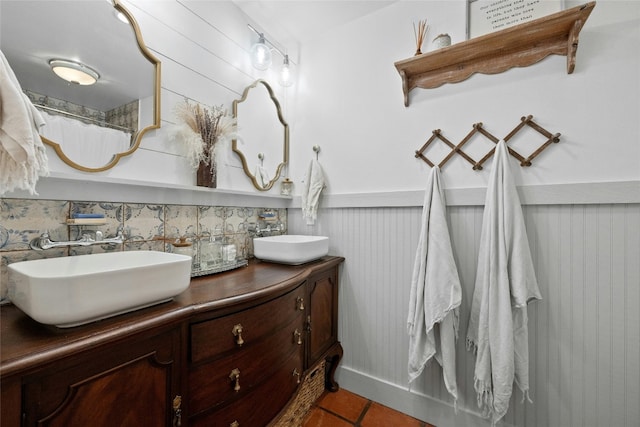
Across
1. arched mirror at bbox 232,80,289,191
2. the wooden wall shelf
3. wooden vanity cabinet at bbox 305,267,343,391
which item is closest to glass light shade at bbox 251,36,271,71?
arched mirror at bbox 232,80,289,191

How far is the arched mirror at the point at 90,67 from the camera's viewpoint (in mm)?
880

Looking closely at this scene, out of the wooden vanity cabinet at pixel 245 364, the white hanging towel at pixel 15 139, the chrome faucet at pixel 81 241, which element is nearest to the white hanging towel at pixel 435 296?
the wooden vanity cabinet at pixel 245 364

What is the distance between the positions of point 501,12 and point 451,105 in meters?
0.47

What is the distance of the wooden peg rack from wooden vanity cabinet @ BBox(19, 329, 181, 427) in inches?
57.8

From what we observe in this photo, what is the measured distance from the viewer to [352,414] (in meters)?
1.51

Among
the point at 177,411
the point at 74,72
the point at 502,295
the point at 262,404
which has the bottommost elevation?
the point at 262,404

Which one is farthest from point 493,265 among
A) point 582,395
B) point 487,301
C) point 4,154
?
point 4,154

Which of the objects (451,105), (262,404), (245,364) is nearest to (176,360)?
(245,364)

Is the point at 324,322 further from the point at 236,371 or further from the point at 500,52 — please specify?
the point at 500,52

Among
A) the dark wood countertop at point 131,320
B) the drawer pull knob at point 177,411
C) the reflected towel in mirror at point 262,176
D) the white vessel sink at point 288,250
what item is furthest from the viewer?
the reflected towel in mirror at point 262,176

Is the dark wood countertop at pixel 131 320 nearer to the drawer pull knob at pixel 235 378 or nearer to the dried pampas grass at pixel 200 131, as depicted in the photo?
the drawer pull knob at pixel 235 378

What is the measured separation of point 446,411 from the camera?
55.6 inches

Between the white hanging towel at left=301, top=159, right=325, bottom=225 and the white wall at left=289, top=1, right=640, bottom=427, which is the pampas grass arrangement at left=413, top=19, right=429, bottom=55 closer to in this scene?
the white wall at left=289, top=1, right=640, bottom=427

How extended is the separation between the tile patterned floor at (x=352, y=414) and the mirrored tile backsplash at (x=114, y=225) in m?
1.03
